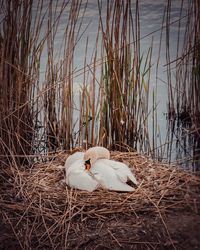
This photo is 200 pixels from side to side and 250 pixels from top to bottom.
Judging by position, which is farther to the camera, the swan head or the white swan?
the swan head

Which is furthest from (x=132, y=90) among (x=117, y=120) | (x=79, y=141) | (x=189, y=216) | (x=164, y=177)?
(x=189, y=216)

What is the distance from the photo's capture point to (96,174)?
233 centimetres

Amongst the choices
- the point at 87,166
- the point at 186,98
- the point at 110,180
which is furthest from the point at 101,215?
the point at 186,98

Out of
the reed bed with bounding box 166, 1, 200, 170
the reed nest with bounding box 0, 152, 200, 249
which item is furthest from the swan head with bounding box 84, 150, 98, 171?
the reed bed with bounding box 166, 1, 200, 170

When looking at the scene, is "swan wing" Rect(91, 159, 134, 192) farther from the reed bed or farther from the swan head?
the reed bed

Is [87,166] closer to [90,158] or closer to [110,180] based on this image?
[90,158]

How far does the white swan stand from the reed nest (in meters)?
0.04

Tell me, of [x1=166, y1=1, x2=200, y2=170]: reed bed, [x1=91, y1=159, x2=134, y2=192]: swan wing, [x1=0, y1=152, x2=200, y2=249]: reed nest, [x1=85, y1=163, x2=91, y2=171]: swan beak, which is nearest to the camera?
[x1=0, y1=152, x2=200, y2=249]: reed nest

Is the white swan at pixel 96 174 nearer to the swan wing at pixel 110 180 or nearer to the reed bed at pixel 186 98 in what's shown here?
the swan wing at pixel 110 180

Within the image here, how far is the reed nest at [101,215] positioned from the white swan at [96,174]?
0.04 metres

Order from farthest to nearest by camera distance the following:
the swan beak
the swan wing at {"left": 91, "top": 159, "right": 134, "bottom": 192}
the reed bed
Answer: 1. the reed bed
2. the swan beak
3. the swan wing at {"left": 91, "top": 159, "right": 134, "bottom": 192}

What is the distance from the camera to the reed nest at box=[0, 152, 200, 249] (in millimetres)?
1945

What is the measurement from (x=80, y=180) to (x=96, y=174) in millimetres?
87

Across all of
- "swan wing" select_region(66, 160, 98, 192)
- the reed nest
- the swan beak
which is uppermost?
the swan beak
